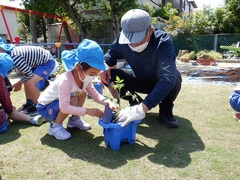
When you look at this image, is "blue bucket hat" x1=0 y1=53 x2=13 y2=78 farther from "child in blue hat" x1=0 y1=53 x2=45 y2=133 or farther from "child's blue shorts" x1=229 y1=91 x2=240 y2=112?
"child's blue shorts" x1=229 y1=91 x2=240 y2=112

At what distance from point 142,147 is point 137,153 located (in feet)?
0.39

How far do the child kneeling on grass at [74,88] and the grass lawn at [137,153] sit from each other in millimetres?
223

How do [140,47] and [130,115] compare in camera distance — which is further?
[140,47]

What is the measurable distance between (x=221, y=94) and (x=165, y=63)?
6.72ft

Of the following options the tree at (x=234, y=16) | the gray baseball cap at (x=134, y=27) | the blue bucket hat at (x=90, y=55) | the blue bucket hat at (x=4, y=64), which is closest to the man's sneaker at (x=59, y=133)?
the blue bucket hat at (x=90, y=55)

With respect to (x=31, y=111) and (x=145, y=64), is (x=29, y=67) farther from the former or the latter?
(x=145, y=64)

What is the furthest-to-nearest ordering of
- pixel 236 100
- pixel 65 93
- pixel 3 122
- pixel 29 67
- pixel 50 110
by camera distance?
pixel 29 67
pixel 236 100
pixel 3 122
pixel 50 110
pixel 65 93

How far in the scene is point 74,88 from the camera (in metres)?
1.98

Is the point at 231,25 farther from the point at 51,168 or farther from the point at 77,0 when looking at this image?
the point at 51,168

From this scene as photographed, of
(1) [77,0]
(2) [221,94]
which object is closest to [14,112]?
(2) [221,94]

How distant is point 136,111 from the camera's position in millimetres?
1762

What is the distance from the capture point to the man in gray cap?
1.82 meters

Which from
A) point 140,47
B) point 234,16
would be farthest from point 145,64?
point 234,16

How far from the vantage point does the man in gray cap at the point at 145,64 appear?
1822mm
